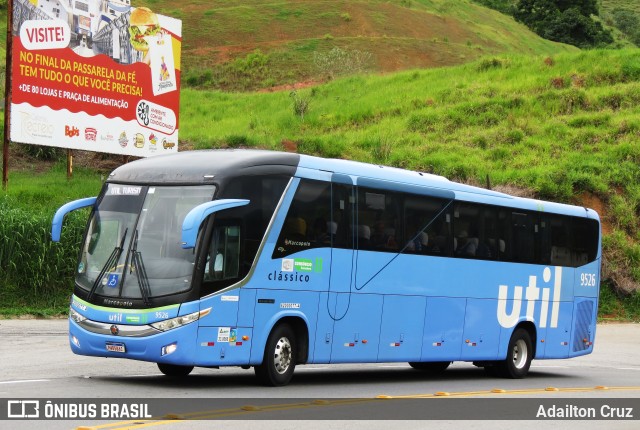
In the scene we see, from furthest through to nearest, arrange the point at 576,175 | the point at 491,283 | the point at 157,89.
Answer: the point at 576,175, the point at 157,89, the point at 491,283

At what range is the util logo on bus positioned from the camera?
20.2 metres

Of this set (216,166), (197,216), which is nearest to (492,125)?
(216,166)

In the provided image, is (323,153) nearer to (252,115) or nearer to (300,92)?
(252,115)

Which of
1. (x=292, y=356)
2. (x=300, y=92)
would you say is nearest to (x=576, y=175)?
(x=300, y=92)

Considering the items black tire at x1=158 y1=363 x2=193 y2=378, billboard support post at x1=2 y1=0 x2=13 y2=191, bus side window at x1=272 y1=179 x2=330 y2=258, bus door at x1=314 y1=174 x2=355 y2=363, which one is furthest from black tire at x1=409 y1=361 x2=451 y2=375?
billboard support post at x1=2 y1=0 x2=13 y2=191

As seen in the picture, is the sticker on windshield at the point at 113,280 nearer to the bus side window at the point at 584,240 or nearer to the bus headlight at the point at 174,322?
the bus headlight at the point at 174,322

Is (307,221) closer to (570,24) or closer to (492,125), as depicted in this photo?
(492,125)

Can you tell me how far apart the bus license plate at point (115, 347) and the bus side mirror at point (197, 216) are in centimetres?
182

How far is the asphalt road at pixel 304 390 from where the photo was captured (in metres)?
12.1

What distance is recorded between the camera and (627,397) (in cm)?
1658

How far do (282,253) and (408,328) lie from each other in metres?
3.58

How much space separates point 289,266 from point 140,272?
230 centimetres

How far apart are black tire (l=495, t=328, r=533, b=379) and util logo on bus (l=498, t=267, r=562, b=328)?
342mm

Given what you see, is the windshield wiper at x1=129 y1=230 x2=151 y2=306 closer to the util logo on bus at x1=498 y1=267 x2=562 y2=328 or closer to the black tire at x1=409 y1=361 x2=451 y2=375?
the black tire at x1=409 y1=361 x2=451 y2=375
